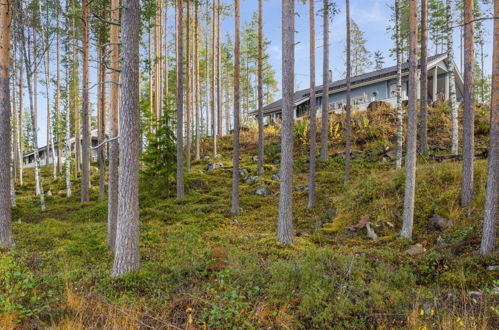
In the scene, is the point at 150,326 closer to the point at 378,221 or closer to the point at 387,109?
the point at 378,221

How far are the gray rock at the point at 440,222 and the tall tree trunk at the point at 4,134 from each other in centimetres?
1335

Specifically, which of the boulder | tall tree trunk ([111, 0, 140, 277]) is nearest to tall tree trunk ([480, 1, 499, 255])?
tall tree trunk ([111, 0, 140, 277])

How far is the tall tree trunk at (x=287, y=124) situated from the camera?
8.36 m

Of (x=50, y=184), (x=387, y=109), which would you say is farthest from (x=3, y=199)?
(x=387, y=109)

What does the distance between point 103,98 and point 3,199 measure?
31.5ft

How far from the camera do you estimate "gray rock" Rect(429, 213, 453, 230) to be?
27.2 ft

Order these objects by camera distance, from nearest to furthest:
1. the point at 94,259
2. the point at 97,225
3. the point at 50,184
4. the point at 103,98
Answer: the point at 94,259 → the point at 97,225 → the point at 103,98 → the point at 50,184

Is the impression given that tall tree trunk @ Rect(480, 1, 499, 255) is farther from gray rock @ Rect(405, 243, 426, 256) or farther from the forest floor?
gray rock @ Rect(405, 243, 426, 256)

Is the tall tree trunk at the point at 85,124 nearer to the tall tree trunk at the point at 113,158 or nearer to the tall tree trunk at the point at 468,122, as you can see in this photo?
the tall tree trunk at the point at 113,158

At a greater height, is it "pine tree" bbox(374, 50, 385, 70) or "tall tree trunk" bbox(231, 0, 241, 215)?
"pine tree" bbox(374, 50, 385, 70)

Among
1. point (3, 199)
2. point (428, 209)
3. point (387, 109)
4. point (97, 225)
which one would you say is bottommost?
point (97, 225)

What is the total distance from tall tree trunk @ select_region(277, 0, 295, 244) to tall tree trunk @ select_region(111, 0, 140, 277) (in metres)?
4.29

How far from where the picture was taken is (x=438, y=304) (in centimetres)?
439

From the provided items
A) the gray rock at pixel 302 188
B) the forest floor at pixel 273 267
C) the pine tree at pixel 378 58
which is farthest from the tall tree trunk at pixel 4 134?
the pine tree at pixel 378 58
